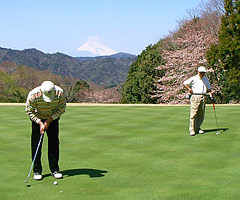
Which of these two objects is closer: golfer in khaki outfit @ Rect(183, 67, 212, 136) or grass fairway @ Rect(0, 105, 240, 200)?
grass fairway @ Rect(0, 105, 240, 200)

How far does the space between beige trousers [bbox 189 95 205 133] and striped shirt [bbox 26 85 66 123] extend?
17.4 feet

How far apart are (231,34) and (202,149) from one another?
65.1 ft

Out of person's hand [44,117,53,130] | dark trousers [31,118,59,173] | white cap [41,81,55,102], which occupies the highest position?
white cap [41,81,55,102]

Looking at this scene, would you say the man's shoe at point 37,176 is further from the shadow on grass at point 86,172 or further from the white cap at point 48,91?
the white cap at point 48,91

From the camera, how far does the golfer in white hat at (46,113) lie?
5871mm

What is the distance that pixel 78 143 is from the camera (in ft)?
31.4

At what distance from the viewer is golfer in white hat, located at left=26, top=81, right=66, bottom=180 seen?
19.3ft

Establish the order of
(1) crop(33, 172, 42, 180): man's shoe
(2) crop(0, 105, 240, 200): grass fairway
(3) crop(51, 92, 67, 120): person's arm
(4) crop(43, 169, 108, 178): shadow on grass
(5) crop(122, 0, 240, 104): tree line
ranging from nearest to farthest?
(2) crop(0, 105, 240, 200): grass fairway < (3) crop(51, 92, 67, 120): person's arm < (1) crop(33, 172, 42, 180): man's shoe < (4) crop(43, 169, 108, 178): shadow on grass < (5) crop(122, 0, 240, 104): tree line

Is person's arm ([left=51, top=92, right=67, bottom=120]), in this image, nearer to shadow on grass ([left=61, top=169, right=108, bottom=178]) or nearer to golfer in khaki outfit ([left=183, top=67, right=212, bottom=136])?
shadow on grass ([left=61, top=169, right=108, bottom=178])

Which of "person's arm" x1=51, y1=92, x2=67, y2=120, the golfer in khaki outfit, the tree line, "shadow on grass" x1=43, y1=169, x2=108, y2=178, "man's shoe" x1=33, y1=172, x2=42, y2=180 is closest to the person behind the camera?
"person's arm" x1=51, y1=92, x2=67, y2=120

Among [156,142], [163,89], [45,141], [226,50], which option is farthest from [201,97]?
[163,89]

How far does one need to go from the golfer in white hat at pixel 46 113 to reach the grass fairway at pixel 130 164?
0.31m

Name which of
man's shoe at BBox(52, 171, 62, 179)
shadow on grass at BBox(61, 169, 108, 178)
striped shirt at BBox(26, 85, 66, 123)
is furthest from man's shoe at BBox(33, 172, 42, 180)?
striped shirt at BBox(26, 85, 66, 123)

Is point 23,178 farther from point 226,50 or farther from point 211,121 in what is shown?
point 226,50
